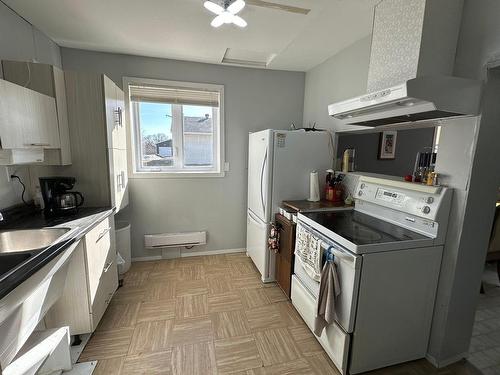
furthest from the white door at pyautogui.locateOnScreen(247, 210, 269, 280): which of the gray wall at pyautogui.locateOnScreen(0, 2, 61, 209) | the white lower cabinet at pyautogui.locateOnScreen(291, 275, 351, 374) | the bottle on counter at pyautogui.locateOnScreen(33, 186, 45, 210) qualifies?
the gray wall at pyautogui.locateOnScreen(0, 2, 61, 209)

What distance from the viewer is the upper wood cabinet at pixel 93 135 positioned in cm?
199

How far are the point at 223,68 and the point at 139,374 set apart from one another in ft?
9.98

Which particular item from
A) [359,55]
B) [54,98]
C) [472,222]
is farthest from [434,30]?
[54,98]

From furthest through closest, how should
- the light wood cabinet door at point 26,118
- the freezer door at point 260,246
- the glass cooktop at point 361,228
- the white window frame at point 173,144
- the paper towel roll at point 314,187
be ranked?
the white window frame at point 173,144, the freezer door at point 260,246, the paper towel roll at point 314,187, the glass cooktop at point 361,228, the light wood cabinet door at point 26,118

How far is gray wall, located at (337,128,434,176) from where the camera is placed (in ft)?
7.37

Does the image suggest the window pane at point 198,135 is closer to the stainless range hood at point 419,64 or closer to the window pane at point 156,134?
the window pane at point 156,134

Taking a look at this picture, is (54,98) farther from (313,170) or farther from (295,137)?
(313,170)

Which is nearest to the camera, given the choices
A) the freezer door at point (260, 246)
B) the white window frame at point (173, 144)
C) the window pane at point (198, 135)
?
the freezer door at point (260, 246)

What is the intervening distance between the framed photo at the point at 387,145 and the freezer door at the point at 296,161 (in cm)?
49

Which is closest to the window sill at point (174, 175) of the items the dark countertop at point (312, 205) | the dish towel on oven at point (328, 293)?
the dark countertop at point (312, 205)

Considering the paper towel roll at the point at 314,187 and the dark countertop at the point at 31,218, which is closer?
the dark countertop at the point at 31,218

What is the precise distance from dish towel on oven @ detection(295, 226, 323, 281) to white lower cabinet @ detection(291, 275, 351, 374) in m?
0.24

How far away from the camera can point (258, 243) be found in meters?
2.73

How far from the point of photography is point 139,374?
1552mm
